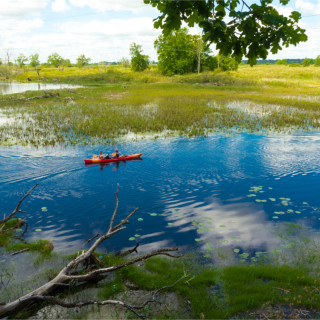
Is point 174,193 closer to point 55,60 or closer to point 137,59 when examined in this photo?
point 137,59

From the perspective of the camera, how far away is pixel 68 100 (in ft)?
132

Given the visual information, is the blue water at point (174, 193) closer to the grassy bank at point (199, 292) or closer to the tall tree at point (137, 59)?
the grassy bank at point (199, 292)

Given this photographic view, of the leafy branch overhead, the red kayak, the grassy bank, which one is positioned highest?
the leafy branch overhead

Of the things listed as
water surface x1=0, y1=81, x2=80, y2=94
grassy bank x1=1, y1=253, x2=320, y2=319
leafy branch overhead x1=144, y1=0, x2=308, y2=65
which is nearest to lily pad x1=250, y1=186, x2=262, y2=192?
grassy bank x1=1, y1=253, x2=320, y2=319

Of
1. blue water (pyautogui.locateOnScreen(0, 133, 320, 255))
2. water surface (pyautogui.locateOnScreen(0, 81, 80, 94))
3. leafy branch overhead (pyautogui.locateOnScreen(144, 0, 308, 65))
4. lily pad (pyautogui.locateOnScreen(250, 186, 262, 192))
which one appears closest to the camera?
leafy branch overhead (pyautogui.locateOnScreen(144, 0, 308, 65))

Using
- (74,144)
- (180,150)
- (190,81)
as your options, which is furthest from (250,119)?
(190,81)

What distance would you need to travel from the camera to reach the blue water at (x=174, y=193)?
9.38 metres

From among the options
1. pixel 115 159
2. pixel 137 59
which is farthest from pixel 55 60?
pixel 115 159

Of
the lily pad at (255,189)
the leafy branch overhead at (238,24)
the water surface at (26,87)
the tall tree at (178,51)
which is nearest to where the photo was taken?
the leafy branch overhead at (238,24)

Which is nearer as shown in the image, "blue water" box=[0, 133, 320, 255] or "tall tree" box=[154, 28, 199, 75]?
"blue water" box=[0, 133, 320, 255]

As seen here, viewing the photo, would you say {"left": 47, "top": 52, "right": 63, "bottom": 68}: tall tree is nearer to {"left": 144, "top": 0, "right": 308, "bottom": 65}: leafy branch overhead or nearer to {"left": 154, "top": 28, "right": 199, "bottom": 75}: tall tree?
{"left": 154, "top": 28, "right": 199, "bottom": 75}: tall tree

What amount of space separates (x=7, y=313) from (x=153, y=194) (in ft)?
24.3

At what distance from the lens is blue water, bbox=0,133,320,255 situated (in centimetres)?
938

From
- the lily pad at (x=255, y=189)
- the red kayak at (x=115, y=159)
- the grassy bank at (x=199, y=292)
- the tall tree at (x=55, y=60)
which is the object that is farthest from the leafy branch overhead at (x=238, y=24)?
the tall tree at (x=55, y=60)
